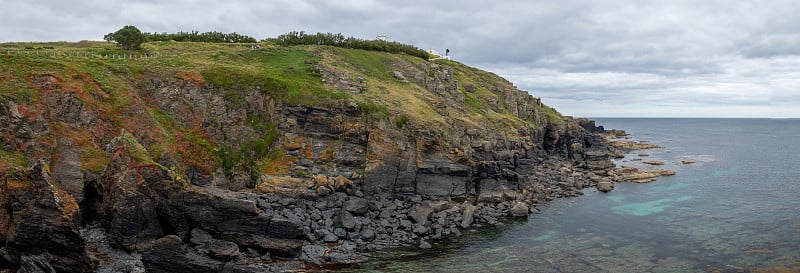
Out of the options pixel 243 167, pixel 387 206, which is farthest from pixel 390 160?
pixel 243 167

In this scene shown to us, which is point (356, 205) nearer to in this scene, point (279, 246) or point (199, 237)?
point (279, 246)

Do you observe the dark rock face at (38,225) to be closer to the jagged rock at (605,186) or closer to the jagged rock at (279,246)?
the jagged rock at (279,246)

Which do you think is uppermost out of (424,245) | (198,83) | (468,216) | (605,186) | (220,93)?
(198,83)

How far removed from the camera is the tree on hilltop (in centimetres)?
6788

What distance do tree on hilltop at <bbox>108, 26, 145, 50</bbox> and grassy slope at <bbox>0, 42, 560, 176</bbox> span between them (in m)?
1.52

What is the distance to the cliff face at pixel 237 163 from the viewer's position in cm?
3356

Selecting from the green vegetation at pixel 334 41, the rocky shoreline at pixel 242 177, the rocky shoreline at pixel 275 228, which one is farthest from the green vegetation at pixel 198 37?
the rocky shoreline at pixel 275 228

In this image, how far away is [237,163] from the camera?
51125 mm

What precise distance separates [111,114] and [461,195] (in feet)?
117

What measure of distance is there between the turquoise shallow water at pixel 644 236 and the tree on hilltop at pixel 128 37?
54225 millimetres

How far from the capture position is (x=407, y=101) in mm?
62469

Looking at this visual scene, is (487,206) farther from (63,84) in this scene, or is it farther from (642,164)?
(642,164)

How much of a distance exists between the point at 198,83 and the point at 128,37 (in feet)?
70.6

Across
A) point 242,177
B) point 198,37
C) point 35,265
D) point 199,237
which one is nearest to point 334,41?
point 198,37
